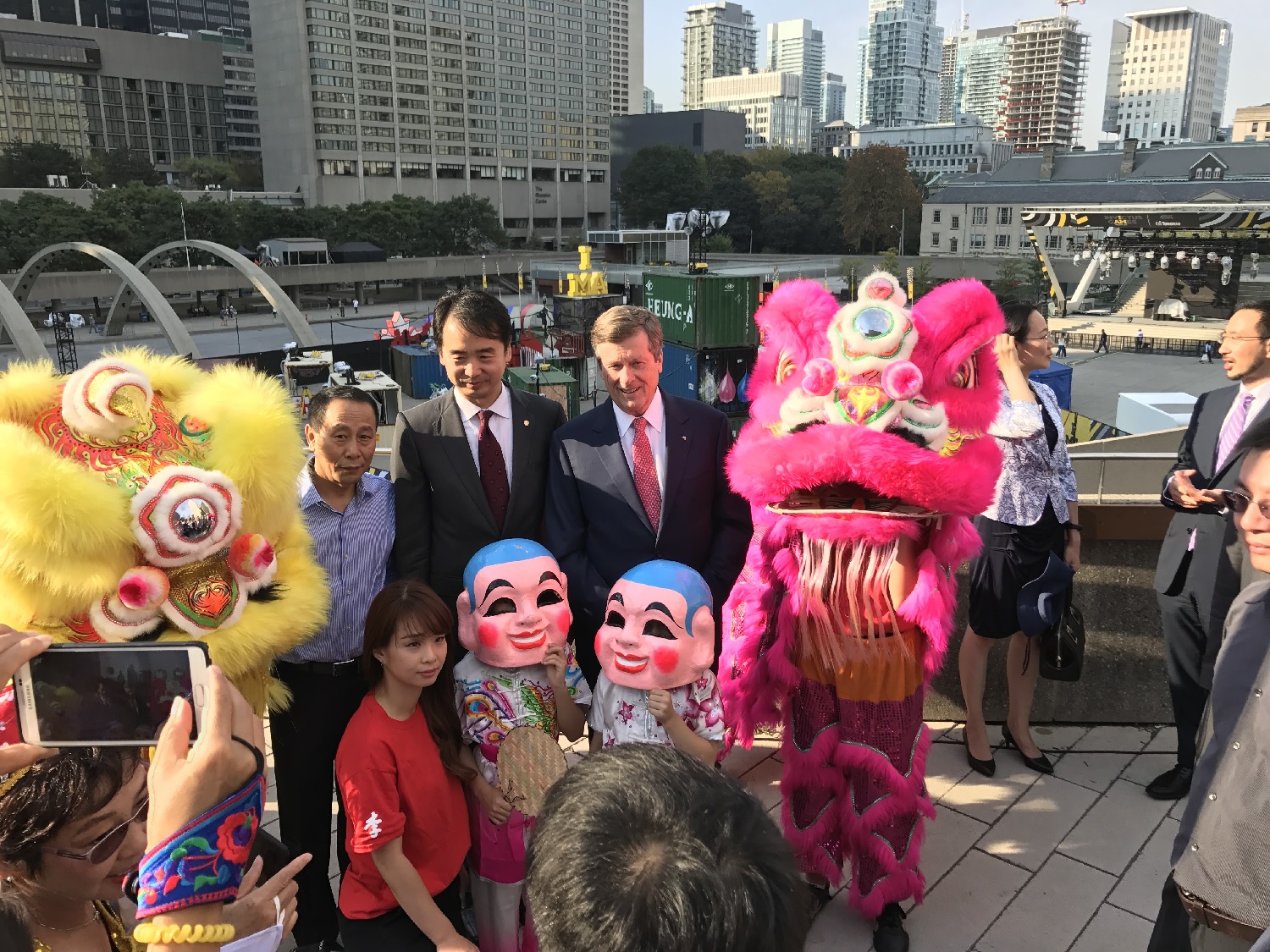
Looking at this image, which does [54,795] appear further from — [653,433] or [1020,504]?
[1020,504]

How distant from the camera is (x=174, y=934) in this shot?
118cm

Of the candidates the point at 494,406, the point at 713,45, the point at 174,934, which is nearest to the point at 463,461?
the point at 494,406

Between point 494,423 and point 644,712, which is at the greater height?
point 494,423

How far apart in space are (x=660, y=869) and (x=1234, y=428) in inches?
134

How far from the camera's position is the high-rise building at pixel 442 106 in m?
65.3

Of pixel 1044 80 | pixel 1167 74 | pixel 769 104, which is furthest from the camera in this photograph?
pixel 769 104

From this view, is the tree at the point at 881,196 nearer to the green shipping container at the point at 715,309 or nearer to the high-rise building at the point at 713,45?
the green shipping container at the point at 715,309

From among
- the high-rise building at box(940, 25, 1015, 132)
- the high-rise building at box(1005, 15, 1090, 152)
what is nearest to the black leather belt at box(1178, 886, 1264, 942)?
the high-rise building at box(1005, 15, 1090, 152)

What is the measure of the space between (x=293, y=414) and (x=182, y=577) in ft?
1.68

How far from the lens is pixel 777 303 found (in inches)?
113

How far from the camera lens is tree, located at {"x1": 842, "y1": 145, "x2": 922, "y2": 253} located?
57.6m

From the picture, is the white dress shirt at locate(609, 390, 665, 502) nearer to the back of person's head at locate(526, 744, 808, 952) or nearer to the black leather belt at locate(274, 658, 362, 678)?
the black leather belt at locate(274, 658, 362, 678)

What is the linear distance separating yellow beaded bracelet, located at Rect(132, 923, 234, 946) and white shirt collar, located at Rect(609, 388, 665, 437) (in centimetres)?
210

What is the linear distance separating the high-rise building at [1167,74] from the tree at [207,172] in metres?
131
